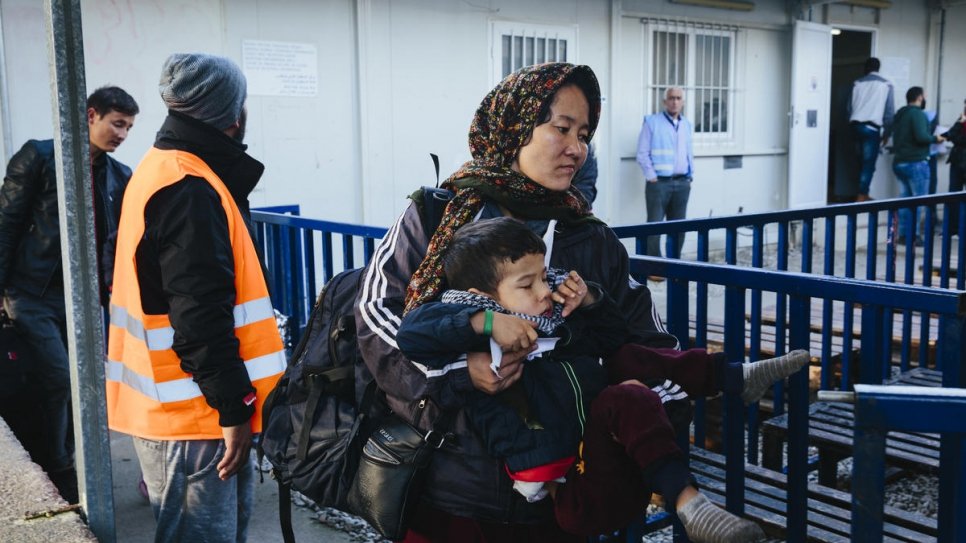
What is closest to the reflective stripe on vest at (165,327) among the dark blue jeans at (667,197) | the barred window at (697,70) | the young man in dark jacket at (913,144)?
the dark blue jeans at (667,197)

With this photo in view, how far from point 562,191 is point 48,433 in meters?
3.11

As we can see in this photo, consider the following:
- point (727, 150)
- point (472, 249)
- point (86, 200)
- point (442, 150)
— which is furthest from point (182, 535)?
point (727, 150)

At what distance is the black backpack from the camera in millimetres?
2049

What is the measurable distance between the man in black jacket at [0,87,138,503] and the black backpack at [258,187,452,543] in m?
1.92

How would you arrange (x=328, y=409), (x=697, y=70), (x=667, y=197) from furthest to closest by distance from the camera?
(x=697, y=70) < (x=667, y=197) < (x=328, y=409)

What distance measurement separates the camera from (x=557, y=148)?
7.04 feet

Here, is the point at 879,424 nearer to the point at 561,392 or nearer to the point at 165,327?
the point at 561,392

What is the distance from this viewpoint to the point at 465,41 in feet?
30.1

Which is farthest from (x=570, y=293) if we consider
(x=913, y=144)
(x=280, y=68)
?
(x=913, y=144)

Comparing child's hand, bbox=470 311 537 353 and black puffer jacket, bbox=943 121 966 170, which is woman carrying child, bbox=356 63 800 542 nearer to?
child's hand, bbox=470 311 537 353

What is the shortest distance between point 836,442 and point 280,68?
592cm

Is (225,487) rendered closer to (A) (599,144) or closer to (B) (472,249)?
(B) (472,249)

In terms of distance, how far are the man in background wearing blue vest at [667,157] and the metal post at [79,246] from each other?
8471 mm

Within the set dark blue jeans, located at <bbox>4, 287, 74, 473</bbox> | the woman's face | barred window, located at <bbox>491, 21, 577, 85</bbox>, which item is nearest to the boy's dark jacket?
the woman's face
